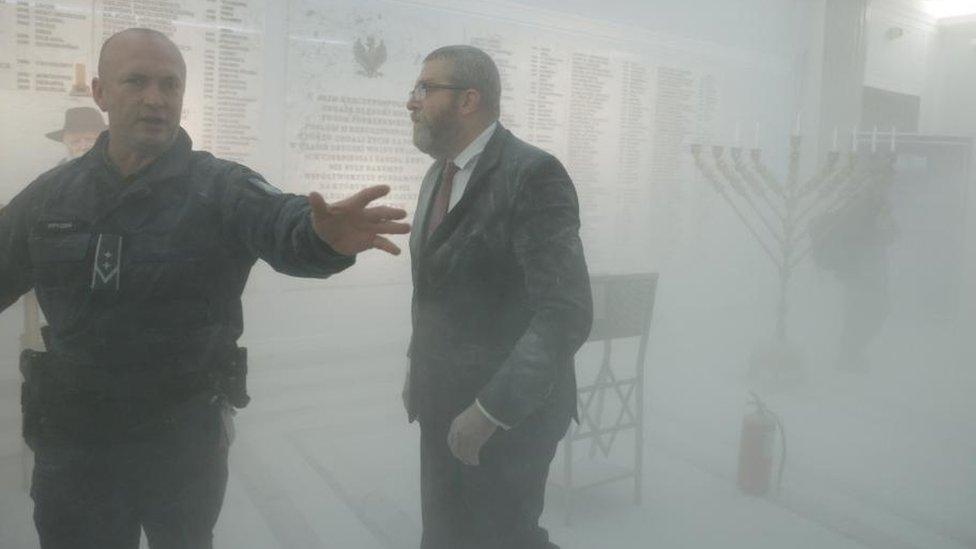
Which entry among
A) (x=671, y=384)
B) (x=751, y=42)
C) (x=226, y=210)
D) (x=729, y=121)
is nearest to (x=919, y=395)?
(x=671, y=384)

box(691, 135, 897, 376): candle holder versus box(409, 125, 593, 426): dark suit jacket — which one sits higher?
box(691, 135, 897, 376): candle holder

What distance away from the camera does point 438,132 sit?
1.81 m

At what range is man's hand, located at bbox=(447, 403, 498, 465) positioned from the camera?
1525 millimetres

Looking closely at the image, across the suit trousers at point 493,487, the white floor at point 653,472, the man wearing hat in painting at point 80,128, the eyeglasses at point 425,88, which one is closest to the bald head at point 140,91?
the eyeglasses at point 425,88

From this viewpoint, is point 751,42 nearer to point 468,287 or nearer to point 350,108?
point 350,108

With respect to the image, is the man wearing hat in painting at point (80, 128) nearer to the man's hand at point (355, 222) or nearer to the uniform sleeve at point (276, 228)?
the uniform sleeve at point (276, 228)

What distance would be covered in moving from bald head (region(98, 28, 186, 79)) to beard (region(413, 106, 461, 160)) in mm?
603

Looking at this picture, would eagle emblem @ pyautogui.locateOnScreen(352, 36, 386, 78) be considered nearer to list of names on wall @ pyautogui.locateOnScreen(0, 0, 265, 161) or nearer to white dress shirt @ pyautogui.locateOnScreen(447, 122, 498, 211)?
list of names on wall @ pyautogui.locateOnScreen(0, 0, 265, 161)

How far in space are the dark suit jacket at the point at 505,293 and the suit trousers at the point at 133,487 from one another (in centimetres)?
53

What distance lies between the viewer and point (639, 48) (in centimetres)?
507

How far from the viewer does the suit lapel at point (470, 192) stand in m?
1.66

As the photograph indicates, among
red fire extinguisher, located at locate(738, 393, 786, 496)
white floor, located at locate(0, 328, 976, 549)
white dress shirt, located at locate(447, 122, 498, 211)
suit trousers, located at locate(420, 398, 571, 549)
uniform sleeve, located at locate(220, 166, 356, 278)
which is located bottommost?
white floor, located at locate(0, 328, 976, 549)

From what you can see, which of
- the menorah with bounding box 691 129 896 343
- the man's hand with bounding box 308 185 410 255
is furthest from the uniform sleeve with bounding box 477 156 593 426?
the menorah with bounding box 691 129 896 343

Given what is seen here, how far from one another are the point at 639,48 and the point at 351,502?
370 cm
